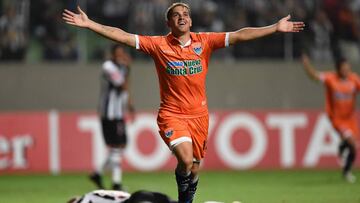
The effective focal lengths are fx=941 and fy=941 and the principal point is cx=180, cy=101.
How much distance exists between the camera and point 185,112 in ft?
33.4

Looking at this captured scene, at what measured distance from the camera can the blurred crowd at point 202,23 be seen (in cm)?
1966

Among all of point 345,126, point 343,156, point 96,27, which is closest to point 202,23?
point 343,156

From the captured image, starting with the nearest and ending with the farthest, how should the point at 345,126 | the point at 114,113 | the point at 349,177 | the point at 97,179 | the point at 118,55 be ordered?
the point at 118,55 → the point at 97,179 → the point at 114,113 → the point at 349,177 → the point at 345,126

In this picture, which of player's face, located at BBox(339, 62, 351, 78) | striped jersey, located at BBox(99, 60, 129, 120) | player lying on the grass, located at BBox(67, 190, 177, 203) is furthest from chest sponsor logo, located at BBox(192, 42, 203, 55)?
player's face, located at BBox(339, 62, 351, 78)

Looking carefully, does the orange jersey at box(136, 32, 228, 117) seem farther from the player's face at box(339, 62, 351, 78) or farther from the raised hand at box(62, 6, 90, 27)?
the player's face at box(339, 62, 351, 78)

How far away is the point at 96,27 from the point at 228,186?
6224 mm

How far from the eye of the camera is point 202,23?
2017cm

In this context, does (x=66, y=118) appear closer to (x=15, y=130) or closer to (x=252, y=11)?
(x=15, y=130)

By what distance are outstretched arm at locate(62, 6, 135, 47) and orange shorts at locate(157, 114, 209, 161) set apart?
36.2 inches

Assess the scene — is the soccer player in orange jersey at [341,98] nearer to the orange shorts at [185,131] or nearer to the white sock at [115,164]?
the white sock at [115,164]

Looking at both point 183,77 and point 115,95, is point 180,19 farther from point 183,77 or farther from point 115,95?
point 115,95

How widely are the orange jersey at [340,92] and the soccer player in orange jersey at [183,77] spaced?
716cm

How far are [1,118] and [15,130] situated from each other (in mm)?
375

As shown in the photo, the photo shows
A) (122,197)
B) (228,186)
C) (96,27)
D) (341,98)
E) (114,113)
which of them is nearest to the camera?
(122,197)
